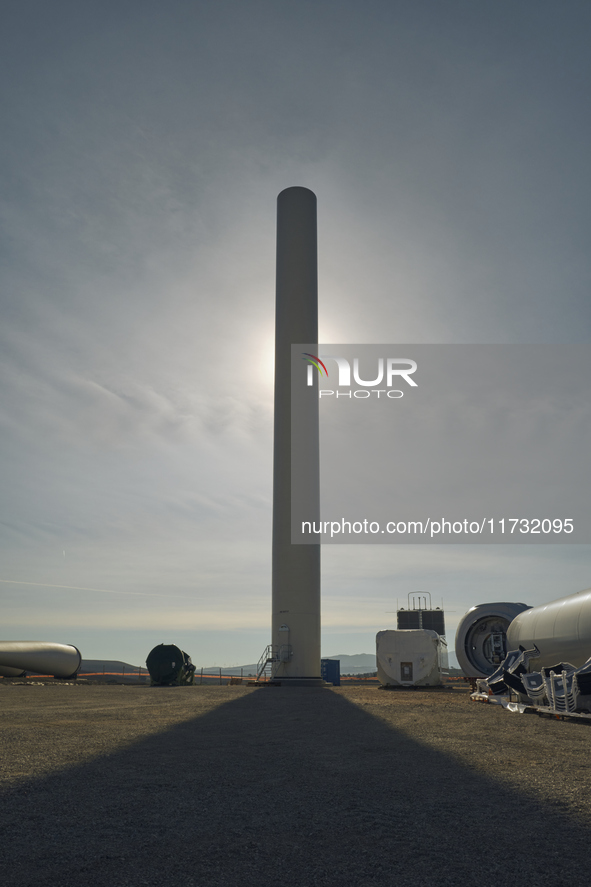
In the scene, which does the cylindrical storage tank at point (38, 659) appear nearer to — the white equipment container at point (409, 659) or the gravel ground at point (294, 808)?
the white equipment container at point (409, 659)

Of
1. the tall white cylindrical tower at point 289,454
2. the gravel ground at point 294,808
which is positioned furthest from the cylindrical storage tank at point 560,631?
the tall white cylindrical tower at point 289,454

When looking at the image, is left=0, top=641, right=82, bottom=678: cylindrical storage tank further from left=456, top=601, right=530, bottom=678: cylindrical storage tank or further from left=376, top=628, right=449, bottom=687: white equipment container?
left=456, top=601, right=530, bottom=678: cylindrical storage tank

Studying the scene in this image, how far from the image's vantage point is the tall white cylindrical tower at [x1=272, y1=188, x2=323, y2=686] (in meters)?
35.6

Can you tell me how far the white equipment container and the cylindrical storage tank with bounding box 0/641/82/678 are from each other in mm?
24681

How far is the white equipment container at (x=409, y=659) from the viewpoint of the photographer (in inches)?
1183

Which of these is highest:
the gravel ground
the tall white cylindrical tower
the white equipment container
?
the tall white cylindrical tower

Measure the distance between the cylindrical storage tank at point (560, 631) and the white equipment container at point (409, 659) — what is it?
11165 mm

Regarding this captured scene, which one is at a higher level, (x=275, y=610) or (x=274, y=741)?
(x=275, y=610)

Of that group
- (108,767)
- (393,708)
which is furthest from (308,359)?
(108,767)

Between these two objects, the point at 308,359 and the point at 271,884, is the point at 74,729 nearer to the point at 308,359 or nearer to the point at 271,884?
the point at 271,884

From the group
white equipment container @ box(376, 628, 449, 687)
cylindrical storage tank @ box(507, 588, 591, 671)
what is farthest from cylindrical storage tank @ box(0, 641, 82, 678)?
cylindrical storage tank @ box(507, 588, 591, 671)

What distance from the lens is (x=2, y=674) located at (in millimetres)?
40719

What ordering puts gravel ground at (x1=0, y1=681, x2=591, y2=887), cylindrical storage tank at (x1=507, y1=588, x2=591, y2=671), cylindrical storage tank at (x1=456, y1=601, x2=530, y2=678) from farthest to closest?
cylindrical storage tank at (x1=456, y1=601, x2=530, y2=678) → cylindrical storage tank at (x1=507, y1=588, x2=591, y2=671) → gravel ground at (x1=0, y1=681, x2=591, y2=887)

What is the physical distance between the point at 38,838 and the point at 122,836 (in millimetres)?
695
